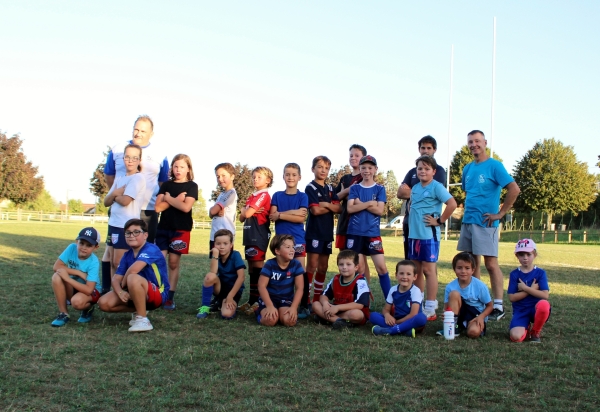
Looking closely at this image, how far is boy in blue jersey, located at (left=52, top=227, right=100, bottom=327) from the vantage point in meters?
5.31

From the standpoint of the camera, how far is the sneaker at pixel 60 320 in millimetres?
5105

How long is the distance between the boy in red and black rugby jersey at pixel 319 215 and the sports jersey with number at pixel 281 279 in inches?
26.8

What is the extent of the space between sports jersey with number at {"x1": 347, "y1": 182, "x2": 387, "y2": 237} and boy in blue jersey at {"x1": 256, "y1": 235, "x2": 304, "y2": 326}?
90 cm

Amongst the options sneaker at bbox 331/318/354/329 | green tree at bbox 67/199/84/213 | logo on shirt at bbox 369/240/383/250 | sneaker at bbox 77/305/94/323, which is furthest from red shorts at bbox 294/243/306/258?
green tree at bbox 67/199/84/213

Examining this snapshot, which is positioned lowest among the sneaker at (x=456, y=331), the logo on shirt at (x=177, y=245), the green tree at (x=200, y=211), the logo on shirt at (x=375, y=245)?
the sneaker at (x=456, y=331)

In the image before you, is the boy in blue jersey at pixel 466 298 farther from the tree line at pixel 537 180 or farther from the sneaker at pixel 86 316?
the tree line at pixel 537 180

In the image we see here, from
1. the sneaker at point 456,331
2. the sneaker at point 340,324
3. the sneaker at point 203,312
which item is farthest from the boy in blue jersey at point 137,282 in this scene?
the sneaker at point 456,331

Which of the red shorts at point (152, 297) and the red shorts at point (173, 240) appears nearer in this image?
the red shorts at point (152, 297)

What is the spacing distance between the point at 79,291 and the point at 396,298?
317cm

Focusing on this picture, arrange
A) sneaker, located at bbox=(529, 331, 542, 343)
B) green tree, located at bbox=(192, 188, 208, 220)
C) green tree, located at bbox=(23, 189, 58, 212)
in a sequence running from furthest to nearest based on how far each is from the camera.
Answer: green tree, located at bbox=(23, 189, 58, 212)
green tree, located at bbox=(192, 188, 208, 220)
sneaker, located at bbox=(529, 331, 542, 343)

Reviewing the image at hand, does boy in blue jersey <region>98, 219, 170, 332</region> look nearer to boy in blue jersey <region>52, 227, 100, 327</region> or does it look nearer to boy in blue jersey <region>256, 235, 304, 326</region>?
boy in blue jersey <region>52, 227, 100, 327</region>

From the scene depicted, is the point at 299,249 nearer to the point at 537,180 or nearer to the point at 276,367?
the point at 276,367

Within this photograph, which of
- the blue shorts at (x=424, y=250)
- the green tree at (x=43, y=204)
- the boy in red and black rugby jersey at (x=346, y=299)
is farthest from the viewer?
the green tree at (x=43, y=204)

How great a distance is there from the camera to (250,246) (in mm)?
6297
